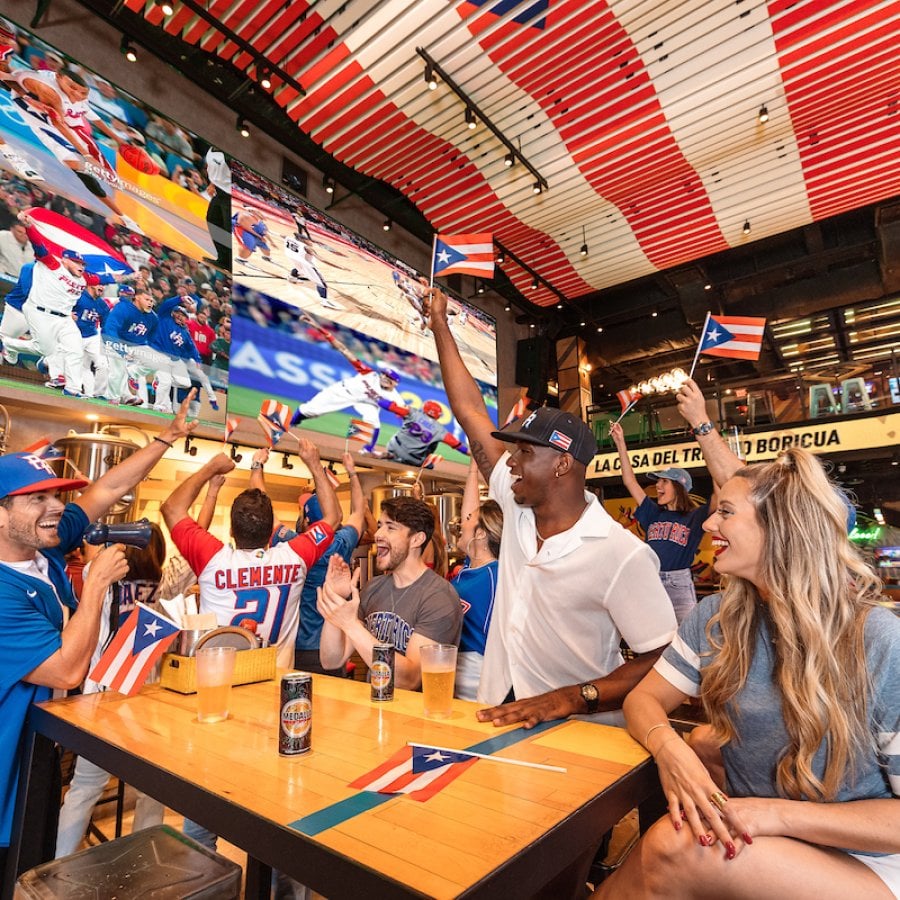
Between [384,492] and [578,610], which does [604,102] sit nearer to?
[384,492]

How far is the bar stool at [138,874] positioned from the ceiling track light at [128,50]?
6862 millimetres

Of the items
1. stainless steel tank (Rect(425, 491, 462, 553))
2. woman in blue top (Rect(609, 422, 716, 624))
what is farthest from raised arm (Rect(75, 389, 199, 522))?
stainless steel tank (Rect(425, 491, 462, 553))

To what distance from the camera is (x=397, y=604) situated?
2590 mm

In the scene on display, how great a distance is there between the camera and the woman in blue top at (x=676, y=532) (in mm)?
4762

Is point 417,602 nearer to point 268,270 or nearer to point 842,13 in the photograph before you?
point 268,270

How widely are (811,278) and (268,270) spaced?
9.91 m

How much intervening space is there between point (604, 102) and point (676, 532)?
4807mm

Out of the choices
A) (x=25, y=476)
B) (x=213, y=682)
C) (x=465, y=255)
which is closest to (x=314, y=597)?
(x=25, y=476)

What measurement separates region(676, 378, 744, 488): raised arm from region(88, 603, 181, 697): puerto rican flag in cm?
184

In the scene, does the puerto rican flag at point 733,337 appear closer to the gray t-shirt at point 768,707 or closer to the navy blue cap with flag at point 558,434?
the navy blue cap with flag at point 558,434

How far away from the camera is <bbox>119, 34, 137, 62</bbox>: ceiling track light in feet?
19.0

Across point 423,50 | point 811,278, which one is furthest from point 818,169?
point 423,50

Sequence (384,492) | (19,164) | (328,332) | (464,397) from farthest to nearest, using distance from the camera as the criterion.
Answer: (384,492) → (328,332) → (19,164) → (464,397)

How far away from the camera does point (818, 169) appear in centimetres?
746
